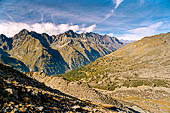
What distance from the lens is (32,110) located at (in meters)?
8.75

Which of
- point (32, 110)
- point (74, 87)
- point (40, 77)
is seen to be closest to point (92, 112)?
point (32, 110)

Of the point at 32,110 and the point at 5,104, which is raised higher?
the point at 5,104

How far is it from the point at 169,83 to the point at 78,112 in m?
108

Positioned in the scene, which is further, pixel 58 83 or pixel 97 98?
pixel 58 83

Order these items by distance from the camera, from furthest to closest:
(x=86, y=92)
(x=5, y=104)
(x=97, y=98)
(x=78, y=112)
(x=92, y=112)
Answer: (x=86, y=92), (x=97, y=98), (x=92, y=112), (x=78, y=112), (x=5, y=104)

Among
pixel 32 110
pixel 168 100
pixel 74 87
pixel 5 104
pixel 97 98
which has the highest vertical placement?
pixel 5 104

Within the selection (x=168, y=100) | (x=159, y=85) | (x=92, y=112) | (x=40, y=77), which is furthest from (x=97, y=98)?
(x=159, y=85)

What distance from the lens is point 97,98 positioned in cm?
3675

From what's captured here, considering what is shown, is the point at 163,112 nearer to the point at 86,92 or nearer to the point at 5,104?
the point at 86,92

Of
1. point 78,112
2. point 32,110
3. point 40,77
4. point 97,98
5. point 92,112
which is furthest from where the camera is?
point 40,77

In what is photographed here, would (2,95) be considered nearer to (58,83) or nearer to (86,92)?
(86,92)

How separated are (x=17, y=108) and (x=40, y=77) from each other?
59.2 meters

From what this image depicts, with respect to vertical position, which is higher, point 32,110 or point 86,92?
point 32,110

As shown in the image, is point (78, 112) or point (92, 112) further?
point (92, 112)
